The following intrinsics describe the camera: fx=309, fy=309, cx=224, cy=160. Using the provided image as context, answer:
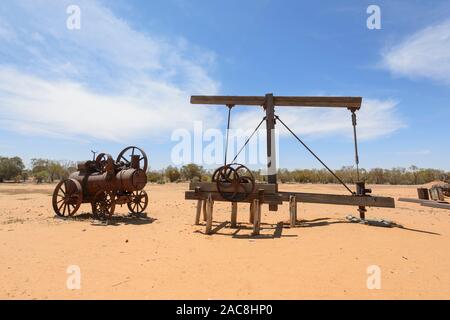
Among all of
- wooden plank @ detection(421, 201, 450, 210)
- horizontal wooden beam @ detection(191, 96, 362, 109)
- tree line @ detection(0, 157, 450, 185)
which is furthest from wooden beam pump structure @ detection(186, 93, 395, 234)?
tree line @ detection(0, 157, 450, 185)

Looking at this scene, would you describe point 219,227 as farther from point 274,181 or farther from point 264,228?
point 274,181

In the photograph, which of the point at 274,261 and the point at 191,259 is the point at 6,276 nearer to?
the point at 191,259

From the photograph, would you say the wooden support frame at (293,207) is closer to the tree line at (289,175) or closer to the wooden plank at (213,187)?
the wooden plank at (213,187)

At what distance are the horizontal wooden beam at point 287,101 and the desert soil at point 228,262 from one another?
368 cm

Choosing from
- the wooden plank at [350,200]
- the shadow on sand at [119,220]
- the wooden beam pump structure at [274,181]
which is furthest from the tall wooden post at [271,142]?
the shadow on sand at [119,220]

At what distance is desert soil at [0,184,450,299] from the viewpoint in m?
4.26

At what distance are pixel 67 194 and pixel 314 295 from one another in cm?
1101

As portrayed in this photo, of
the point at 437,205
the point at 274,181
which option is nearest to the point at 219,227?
the point at 274,181

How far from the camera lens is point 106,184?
38.1 ft

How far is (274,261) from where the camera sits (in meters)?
5.69

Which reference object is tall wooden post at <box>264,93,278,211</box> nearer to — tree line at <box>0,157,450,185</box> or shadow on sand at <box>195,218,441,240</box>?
shadow on sand at <box>195,218,441,240</box>

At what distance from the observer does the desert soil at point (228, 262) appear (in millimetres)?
4258
